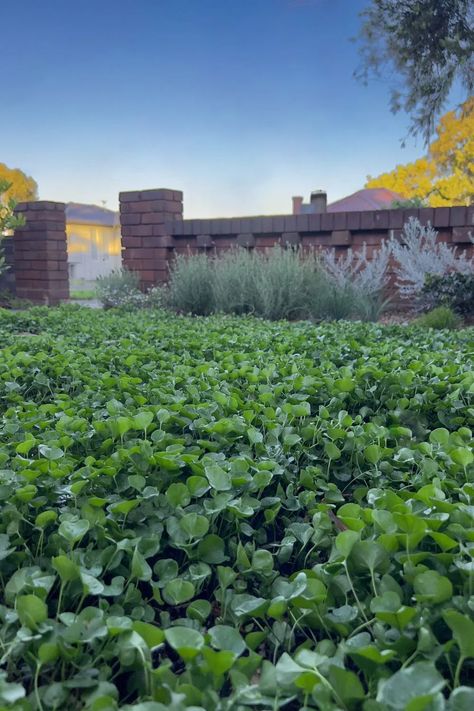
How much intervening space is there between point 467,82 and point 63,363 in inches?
425

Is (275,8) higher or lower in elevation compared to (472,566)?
higher

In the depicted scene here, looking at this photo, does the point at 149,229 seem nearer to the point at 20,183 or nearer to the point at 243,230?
the point at 243,230

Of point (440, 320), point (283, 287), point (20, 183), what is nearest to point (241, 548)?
point (440, 320)

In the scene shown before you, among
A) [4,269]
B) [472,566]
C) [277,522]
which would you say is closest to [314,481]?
[277,522]

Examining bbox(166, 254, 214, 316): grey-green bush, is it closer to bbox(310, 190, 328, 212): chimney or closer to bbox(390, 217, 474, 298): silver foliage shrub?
bbox(390, 217, 474, 298): silver foliage shrub

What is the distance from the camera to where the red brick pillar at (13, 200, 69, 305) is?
456 inches

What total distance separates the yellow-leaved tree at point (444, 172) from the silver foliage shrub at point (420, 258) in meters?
10.6

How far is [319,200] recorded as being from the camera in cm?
1131

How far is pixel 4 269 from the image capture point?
12.0m

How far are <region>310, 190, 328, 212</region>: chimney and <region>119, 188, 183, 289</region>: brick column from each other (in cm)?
253

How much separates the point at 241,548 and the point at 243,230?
828cm

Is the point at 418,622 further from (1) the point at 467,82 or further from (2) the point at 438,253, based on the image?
(1) the point at 467,82

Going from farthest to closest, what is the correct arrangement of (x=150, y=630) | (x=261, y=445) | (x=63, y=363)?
(x=63, y=363) → (x=261, y=445) → (x=150, y=630)

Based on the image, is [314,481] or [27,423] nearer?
[314,481]
